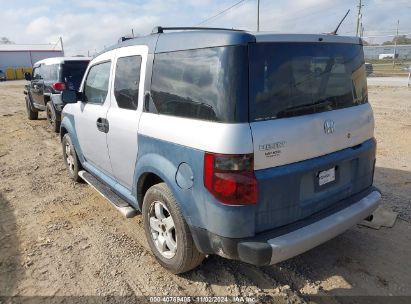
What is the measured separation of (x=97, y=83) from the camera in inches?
168

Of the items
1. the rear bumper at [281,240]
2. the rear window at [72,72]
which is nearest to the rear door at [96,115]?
the rear bumper at [281,240]

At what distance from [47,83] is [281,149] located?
9.00m

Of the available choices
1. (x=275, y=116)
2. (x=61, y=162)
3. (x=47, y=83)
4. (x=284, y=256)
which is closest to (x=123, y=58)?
(x=275, y=116)

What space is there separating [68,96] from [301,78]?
3.08 meters

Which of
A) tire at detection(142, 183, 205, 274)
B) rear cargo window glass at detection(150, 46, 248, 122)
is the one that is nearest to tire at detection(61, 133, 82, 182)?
tire at detection(142, 183, 205, 274)

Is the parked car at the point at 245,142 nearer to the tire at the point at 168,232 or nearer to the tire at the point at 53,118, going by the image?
the tire at the point at 168,232

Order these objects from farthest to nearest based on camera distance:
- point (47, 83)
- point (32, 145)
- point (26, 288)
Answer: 1. point (47, 83)
2. point (32, 145)
3. point (26, 288)

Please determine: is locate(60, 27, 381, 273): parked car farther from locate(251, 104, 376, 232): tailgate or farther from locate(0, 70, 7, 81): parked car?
locate(0, 70, 7, 81): parked car

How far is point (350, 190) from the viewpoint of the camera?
3.12m

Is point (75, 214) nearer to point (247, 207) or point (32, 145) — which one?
point (247, 207)

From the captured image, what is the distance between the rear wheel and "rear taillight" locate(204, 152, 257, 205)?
11.1 feet

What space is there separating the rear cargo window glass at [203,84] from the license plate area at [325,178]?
0.84m

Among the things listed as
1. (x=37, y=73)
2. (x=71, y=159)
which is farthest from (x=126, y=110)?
(x=37, y=73)

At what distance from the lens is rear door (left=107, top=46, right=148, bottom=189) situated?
3.31m
